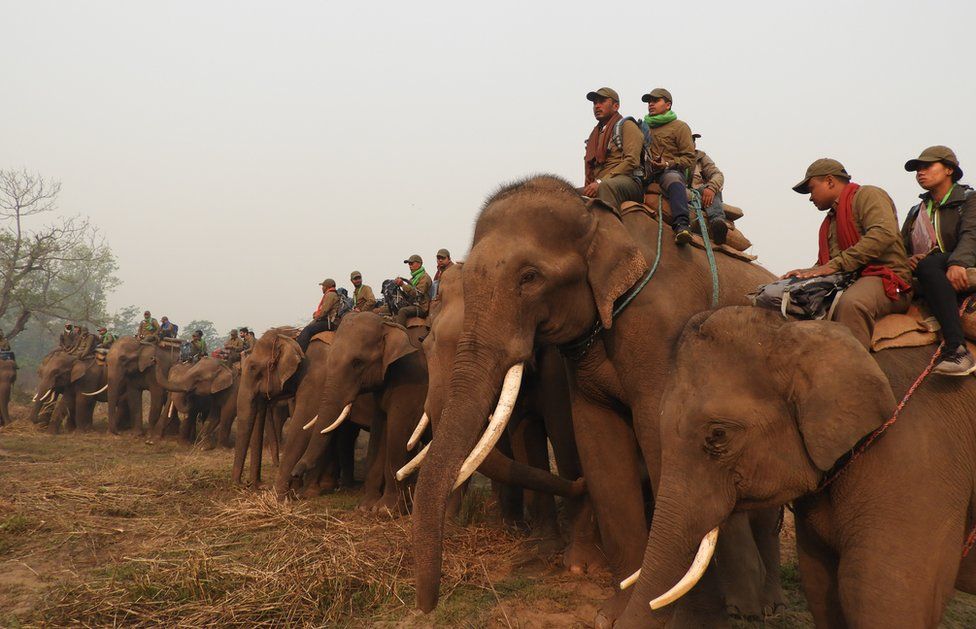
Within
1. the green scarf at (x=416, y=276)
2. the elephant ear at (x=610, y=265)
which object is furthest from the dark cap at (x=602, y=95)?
the green scarf at (x=416, y=276)

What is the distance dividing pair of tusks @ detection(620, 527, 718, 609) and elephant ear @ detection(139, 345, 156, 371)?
68.3 ft

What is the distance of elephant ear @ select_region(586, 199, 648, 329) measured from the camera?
5.10 meters

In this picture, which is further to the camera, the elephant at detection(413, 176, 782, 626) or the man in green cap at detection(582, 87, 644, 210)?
the man in green cap at detection(582, 87, 644, 210)

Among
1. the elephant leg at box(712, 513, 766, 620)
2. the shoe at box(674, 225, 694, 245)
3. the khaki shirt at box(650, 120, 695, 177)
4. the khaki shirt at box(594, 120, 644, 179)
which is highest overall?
the khaki shirt at box(650, 120, 695, 177)

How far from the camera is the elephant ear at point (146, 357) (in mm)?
21219

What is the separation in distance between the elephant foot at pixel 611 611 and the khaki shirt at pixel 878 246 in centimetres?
253

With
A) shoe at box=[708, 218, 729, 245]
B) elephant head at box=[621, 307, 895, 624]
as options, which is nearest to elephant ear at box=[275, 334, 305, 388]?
shoe at box=[708, 218, 729, 245]

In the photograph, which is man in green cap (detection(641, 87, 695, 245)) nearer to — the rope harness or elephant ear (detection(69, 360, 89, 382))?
the rope harness

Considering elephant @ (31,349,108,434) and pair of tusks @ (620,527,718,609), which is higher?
pair of tusks @ (620,527,718,609)

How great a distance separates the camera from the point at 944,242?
4.25m

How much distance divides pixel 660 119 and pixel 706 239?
1.65 meters

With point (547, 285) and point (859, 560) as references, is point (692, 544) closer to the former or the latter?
point (859, 560)

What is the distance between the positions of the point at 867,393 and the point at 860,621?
991 mm

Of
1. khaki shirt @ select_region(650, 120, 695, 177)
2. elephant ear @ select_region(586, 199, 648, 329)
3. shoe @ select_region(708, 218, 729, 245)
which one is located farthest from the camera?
khaki shirt @ select_region(650, 120, 695, 177)
